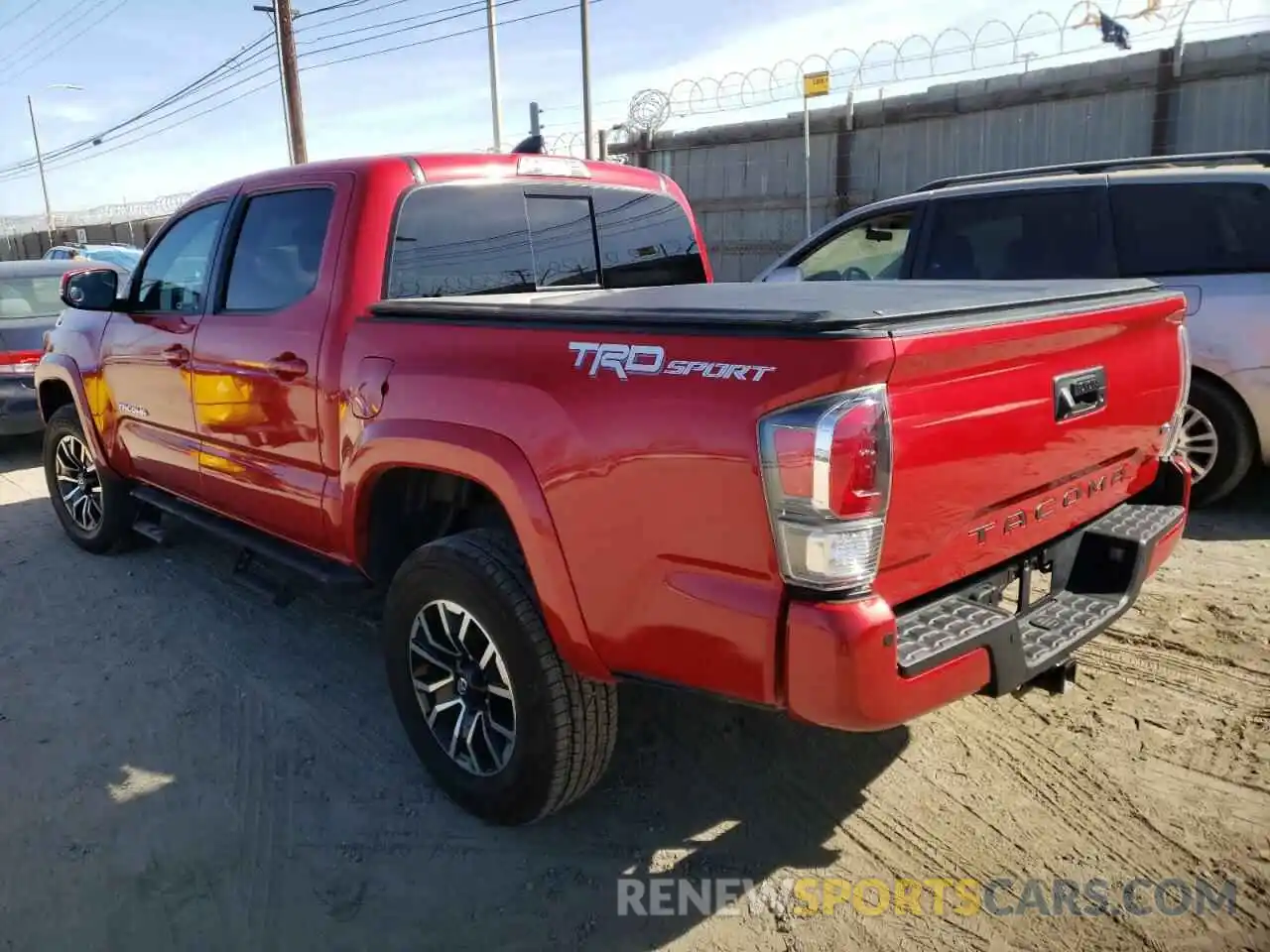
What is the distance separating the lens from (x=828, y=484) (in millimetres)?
1874

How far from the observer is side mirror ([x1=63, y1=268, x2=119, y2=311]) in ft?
14.8

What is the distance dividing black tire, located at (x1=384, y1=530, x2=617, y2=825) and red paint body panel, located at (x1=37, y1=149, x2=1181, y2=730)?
13cm

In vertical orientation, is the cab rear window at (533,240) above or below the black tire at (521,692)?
above

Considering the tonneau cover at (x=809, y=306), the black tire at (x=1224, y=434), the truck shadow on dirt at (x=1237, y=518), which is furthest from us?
the black tire at (x=1224, y=434)

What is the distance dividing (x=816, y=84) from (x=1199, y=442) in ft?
25.8

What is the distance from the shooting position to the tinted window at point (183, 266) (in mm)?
4059

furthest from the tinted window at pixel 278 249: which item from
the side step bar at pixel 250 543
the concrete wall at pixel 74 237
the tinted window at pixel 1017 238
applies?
the concrete wall at pixel 74 237

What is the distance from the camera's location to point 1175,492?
3.11 metres

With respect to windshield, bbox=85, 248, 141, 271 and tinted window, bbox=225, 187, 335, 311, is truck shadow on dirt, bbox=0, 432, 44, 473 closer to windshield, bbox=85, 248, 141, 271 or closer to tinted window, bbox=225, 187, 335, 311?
tinted window, bbox=225, 187, 335, 311

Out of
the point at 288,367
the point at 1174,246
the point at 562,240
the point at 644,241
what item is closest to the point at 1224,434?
the point at 1174,246

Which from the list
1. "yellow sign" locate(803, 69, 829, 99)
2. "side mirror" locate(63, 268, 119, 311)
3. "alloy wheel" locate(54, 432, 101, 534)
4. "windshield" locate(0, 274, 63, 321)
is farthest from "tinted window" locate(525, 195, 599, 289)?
"yellow sign" locate(803, 69, 829, 99)

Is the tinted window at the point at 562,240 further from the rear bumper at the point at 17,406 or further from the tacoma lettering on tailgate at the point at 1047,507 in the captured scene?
the rear bumper at the point at 17,406

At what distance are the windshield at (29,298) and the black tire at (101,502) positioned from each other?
3.21m

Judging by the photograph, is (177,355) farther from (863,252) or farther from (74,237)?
(74,237)
